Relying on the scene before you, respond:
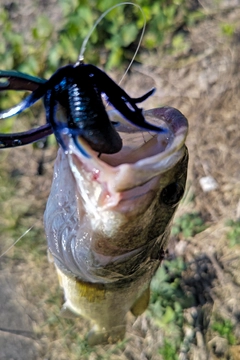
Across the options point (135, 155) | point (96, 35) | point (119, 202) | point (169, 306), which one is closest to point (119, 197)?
point (119, 202)

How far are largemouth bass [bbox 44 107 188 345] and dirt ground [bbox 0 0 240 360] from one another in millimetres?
1436

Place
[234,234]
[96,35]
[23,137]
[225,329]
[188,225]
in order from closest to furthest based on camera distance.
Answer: [23,137] → [225,329] → [234,234] → [188,225] → [96,35]

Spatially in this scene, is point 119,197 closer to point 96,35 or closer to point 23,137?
point 23,137

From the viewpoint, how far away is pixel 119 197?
922mm

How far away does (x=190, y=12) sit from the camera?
372cm

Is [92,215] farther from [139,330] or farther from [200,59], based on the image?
[200,59]

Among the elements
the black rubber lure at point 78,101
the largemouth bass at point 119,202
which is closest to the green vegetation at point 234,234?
the largemouth bass at point 119,202

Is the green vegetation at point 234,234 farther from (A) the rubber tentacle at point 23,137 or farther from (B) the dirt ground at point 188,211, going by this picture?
(A) the rubber tentacle at point 23,137

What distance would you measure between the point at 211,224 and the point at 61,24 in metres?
2.02

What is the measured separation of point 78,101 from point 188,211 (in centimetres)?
220

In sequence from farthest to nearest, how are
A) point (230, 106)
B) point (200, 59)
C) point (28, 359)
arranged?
1. point (200, 59)
2. point (230, 106)
3. point (28, 359)

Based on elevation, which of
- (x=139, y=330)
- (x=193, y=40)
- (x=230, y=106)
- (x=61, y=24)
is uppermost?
(x=61, y=24)

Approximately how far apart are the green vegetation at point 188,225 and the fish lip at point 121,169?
1.95 metres

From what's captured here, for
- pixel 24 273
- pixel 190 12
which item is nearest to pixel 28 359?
pixel 24 273
